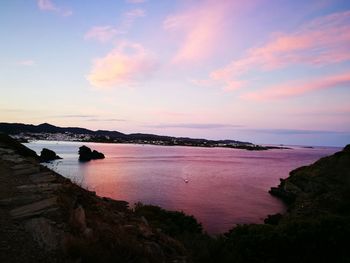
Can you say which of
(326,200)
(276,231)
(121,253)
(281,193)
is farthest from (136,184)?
(121,253)

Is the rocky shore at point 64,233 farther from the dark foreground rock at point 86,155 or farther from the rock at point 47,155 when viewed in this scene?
the dark foreground rock at point 86,155

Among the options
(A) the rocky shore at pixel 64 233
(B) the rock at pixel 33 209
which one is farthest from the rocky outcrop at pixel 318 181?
(B) the rock at pixel 33 209

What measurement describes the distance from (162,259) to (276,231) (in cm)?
451

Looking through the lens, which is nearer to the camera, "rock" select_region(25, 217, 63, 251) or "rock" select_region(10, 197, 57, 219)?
"rock" select_region(25, 217, 63, 251)

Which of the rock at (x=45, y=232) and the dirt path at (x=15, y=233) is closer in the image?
the dirt path at (x=15, y=233)

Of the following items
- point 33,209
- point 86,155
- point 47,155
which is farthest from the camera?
point 86,155

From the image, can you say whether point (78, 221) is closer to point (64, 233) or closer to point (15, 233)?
point (64, 233)

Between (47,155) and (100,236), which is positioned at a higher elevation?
(100,236)

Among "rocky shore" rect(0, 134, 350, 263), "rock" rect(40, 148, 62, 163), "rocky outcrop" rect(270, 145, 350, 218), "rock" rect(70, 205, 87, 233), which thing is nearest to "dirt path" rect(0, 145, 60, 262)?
"rocky shore" rect(0, 134, 350, 263)

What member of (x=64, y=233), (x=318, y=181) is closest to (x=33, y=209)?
(x=64, y=233)

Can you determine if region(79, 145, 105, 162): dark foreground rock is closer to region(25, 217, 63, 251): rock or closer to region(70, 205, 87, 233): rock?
region(70, 205, 87, 233): rock

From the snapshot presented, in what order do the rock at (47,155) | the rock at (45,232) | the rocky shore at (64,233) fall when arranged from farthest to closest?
1. the rock at (47,155)
2. the rock at (45,232)
3. the rocky shore at (64,233)

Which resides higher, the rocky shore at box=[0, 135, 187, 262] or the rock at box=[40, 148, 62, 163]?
the rocky shore at box=[0, 135, 187, 262]

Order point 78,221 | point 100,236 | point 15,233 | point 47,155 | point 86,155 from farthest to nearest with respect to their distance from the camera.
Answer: point 86,155
point 47,155
point 78,221
point 100,236
point 15,233
